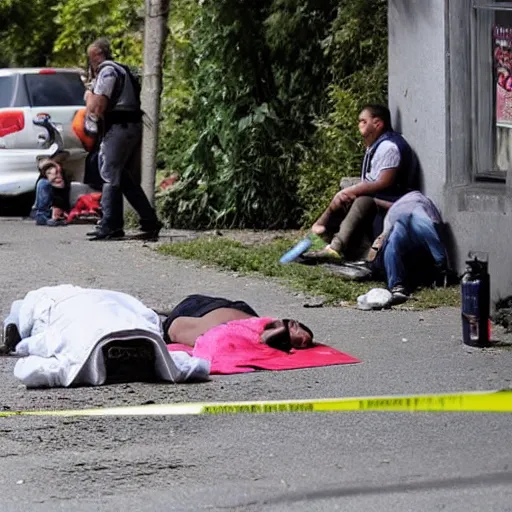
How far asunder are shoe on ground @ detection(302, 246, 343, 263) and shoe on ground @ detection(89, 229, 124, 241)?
2944mm

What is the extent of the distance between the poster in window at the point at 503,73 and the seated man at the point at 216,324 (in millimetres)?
2947

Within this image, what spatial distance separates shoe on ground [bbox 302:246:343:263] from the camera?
10.7m

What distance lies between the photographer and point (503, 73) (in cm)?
999

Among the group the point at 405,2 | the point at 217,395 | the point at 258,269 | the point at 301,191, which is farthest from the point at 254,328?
the point at 301,191

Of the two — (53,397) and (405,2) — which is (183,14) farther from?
(53,397)

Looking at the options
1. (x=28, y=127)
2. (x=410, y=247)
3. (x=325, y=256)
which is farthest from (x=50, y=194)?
(x=410, y=247)

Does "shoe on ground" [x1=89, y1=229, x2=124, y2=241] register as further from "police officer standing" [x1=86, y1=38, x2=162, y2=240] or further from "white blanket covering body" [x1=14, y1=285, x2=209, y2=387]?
"white blanket covering body" [x1=14, y1=285, x2=209, y2=387]

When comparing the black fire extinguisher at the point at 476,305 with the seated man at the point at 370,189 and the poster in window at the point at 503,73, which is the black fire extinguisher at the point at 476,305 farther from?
the seated man at the point at 370,189

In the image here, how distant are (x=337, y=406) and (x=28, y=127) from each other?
10447 millimetres

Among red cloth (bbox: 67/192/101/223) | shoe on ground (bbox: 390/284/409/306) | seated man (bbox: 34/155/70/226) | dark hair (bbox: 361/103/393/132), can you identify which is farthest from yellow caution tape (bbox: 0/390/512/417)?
red cloth (bbox: 67/192/101/223)

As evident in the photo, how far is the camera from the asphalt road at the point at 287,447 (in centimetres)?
504

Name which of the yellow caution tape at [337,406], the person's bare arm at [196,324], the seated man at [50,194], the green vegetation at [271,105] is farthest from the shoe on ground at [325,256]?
the seated man at [50,194]

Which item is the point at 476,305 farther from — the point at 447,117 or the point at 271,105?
the point at 271,105

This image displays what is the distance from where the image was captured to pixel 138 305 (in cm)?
748
